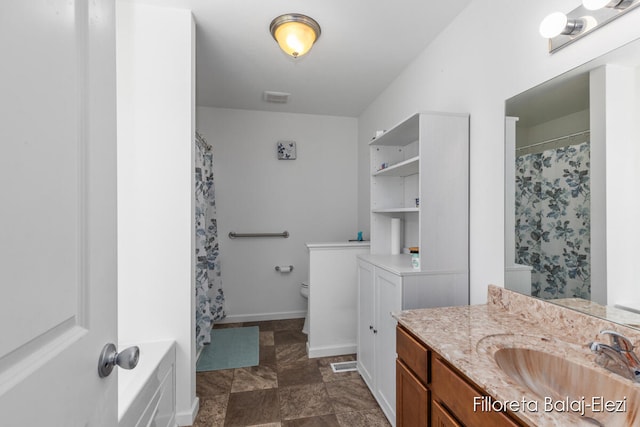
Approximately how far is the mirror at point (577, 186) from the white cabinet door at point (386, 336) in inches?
21.9

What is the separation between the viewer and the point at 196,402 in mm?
1857

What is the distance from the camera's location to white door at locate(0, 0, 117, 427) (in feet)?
1.36

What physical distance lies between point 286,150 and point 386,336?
2336mm

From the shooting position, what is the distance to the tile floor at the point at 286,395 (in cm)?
178

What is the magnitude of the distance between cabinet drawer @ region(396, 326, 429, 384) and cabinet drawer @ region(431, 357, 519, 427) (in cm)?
4

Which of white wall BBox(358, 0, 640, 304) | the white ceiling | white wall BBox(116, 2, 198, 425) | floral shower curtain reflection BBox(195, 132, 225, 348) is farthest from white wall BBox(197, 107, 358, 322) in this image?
white wall BBox(358, 0, 640, 304)

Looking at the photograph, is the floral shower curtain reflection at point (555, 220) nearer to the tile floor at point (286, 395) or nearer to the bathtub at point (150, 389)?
the tile floor at point (286, 395)

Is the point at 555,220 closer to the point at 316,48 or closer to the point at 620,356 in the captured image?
the point at 620,356

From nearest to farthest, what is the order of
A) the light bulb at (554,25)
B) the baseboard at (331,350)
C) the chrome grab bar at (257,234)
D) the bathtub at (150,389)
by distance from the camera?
the light bulb at (554,25), the bathtub at (150,389), the baseboard at (331,350), the chrome grab bar at (257,234)

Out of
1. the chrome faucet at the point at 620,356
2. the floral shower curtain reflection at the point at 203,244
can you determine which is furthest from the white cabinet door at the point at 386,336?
the floral shower curtain reflection at the point at 203,244

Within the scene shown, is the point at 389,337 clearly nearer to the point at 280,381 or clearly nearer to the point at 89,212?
the point at 280,381

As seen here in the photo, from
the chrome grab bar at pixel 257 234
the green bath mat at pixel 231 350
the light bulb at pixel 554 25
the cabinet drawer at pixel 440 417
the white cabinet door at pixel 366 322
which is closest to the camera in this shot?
the cabinet drawer at pixel 440 417

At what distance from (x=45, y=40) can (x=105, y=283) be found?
0.47 metres

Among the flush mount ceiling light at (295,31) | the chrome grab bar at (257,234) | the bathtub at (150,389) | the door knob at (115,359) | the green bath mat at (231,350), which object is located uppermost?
the flush mount ceiling light at (295,31)
